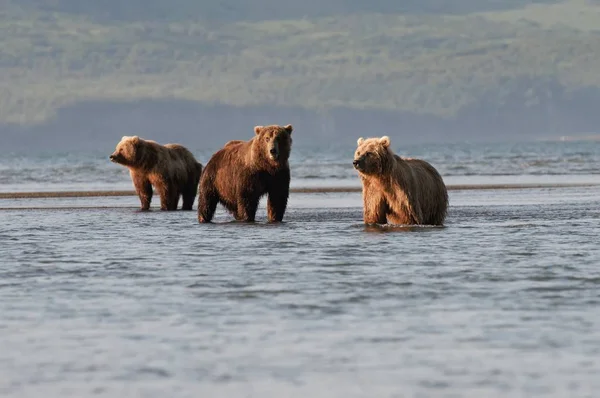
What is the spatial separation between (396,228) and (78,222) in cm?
570

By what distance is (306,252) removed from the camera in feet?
41.9

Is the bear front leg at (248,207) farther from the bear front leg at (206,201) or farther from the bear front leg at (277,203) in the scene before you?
the bear front leg at (206,201)

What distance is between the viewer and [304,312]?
8547 millimetres

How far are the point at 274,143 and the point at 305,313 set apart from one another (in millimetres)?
8700

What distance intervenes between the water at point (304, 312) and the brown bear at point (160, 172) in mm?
7407

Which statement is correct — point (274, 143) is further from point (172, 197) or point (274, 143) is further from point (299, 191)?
point (299, 191)

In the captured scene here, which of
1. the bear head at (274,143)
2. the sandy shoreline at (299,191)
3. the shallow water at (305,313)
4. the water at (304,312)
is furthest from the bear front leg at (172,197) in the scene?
the sandy shoreline at (299,191)

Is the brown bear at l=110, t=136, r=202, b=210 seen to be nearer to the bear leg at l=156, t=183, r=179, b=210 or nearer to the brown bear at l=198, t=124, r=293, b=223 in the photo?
the bear leg at l=156, t=183, r=179, b=210

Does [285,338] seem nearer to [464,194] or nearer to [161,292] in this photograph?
[161,292]

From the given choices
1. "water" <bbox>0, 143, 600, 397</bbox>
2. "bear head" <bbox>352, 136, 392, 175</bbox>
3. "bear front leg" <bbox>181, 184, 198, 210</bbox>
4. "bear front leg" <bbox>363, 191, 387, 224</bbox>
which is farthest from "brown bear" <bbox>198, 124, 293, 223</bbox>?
"bear front leg" <bbox>181, 184, 198, 210</bbox>

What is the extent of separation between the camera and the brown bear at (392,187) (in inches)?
613

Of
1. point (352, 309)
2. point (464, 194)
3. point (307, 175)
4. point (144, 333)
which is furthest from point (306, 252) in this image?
point (307, 175)

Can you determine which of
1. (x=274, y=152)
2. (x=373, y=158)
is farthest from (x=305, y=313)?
(x=274, y=152)

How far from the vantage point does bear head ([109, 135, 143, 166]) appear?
2372 centimetres
